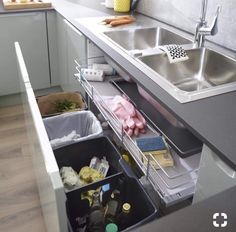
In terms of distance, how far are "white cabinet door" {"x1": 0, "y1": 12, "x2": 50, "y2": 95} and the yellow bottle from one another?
0.60m

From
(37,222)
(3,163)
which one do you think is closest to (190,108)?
(37,222)

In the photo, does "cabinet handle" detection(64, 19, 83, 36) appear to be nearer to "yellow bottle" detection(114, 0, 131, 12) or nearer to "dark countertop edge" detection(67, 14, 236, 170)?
"dark countertop edge" detection(67, 14, 236, 170)

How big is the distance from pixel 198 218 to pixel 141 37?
1.54m

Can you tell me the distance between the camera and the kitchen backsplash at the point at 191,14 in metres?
1.40

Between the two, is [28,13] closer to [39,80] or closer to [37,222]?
[39,80]

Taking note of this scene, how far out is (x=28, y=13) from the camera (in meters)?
2.27

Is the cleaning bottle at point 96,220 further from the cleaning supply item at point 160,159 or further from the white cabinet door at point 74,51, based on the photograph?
the white cabinet door at point 74,51

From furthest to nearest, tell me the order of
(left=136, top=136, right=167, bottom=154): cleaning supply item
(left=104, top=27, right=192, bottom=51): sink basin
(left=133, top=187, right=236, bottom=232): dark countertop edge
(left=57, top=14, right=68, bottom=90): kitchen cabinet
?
(left=57, top=14, right=68, bottom=90): kitchen cabinet < (left=104, top=27, right=192, bottom=51): sink basin < (left=136, top=136, right=167, bottom=154): cleaning supply item < (left=133, top=187, right=236, bottom=232): dark countertop edge

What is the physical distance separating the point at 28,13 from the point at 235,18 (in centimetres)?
161

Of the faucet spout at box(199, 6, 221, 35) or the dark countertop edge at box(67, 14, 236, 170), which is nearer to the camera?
the dark countertop edge at box(67, 14, 236, 170)

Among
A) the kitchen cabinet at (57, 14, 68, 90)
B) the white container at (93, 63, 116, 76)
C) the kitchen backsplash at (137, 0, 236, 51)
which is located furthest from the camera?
the kitchen cabinet at (57, 14, 68, 90)

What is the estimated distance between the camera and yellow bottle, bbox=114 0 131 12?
219cm

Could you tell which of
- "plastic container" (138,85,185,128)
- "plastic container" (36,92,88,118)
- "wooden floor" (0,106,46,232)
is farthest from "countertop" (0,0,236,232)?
"wooden floor" (0,106,46,232)

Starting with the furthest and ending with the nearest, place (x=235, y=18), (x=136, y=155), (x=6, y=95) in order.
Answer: (x=6, y=95) < (x=235, y=18) < (x=136, y=155)
